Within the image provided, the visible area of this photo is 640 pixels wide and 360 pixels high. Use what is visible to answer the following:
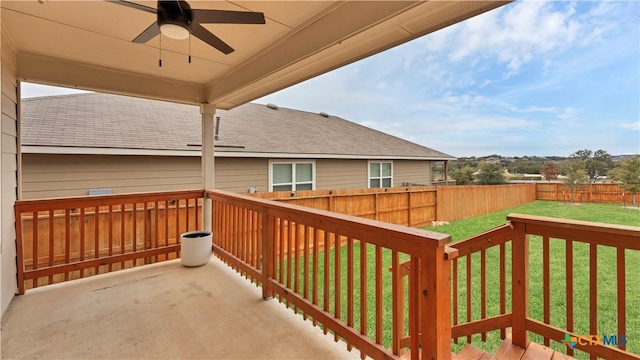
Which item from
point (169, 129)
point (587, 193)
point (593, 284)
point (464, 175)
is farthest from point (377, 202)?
point (593, 284)

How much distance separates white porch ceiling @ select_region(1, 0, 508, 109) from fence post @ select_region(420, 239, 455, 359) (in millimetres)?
1543

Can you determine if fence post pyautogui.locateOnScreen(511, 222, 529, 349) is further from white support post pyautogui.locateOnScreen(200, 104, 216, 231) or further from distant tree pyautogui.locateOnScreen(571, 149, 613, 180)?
white support post pyautogui.locateOnScreen(200, 104, 216, 231)

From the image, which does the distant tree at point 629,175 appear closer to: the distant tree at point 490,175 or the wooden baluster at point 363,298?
the distant tree at point 490,175

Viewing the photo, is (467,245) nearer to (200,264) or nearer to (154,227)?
(200,264)

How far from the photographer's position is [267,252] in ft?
8.98

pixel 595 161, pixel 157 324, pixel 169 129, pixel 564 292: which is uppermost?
pixel 169 129

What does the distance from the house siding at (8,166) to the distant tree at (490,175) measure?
345 inches

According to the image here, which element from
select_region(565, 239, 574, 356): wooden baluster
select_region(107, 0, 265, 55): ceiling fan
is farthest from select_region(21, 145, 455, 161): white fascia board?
select_region(565, 239, 574, 356): wooden baluster

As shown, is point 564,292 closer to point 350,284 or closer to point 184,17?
point 350,284

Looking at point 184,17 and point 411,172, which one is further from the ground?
point 184,17

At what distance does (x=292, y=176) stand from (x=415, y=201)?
380 cm

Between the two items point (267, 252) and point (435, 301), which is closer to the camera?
point (435, 301)

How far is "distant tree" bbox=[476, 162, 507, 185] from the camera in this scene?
24.1 ft

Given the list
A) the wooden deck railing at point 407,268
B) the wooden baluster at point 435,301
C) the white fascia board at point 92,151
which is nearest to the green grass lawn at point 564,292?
the wooden deck railing at point 407,268
